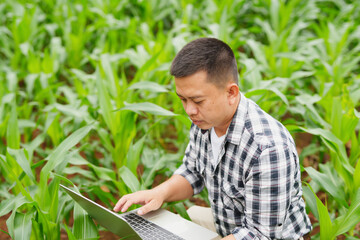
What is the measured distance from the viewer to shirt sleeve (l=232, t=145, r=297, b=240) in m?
1.21

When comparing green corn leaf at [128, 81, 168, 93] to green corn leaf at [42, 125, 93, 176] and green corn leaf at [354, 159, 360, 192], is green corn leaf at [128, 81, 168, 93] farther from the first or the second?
green corn leaf at [354, 159, 360, 192]

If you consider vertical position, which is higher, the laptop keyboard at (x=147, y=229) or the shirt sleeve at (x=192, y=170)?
the shirt sleeve at (x=192, y=170)

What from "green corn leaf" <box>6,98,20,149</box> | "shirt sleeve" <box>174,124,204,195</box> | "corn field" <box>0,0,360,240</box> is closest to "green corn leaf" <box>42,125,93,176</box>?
"corn field" <box>0,0,360,240</box>

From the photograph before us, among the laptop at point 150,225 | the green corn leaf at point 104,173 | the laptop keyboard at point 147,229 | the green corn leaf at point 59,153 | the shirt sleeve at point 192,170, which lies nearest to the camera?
the laptop at point 150,225

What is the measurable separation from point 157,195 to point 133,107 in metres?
0.55

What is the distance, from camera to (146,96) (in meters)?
2.63

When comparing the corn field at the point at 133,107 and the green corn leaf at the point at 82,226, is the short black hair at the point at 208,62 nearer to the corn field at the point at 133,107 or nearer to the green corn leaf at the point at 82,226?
the corn field at the point at 133,107

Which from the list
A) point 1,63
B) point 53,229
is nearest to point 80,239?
point 53,229

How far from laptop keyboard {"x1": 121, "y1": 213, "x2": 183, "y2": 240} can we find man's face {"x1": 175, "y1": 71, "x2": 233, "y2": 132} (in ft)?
1.28

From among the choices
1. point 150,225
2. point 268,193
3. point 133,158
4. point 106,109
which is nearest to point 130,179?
point 133,158

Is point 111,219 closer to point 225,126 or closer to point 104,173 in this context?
point 225,126

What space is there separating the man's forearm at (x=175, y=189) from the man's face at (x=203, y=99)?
14.2 inches

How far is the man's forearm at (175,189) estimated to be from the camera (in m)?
1.54

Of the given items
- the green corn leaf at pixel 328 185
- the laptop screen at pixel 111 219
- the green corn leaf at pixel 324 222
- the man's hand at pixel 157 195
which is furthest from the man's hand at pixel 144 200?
the green corn leaf at pixel 328 185
